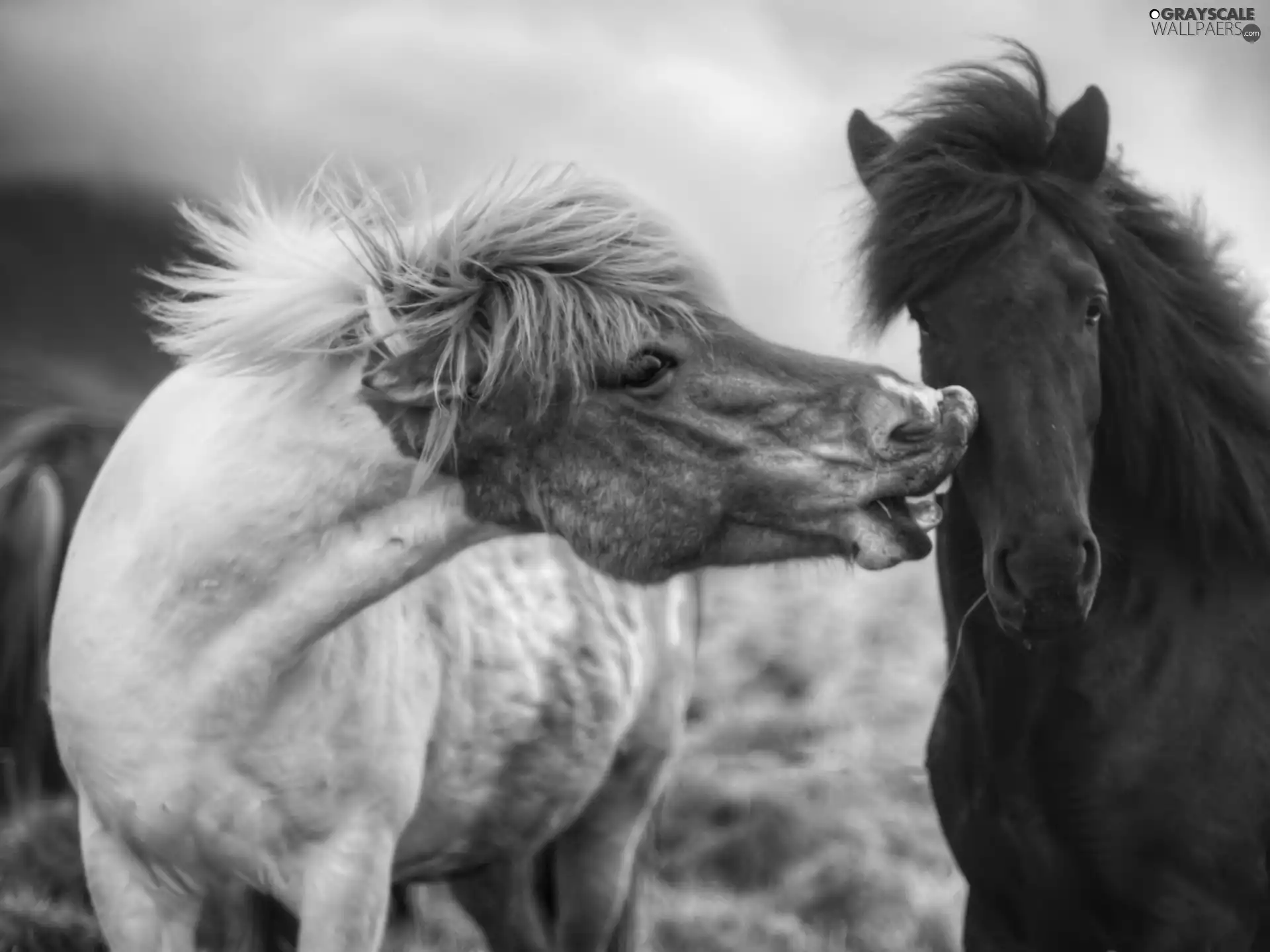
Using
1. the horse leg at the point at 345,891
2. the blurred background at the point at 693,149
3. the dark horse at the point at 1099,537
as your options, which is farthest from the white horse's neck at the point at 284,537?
the blurred background at the point at 693,149

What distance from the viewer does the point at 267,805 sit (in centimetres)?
215

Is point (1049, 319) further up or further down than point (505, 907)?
further up

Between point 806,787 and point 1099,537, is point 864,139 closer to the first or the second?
point 1099,537

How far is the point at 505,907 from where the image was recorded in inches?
127

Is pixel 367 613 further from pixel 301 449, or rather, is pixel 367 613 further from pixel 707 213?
pixel 707 213

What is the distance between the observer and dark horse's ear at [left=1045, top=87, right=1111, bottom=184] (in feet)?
8.27

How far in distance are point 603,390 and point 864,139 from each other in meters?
0.97

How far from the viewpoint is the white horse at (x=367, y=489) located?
6.65ft

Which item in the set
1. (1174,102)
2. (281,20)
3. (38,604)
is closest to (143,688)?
(38,604)

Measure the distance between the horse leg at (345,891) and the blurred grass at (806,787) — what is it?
138 centimetres

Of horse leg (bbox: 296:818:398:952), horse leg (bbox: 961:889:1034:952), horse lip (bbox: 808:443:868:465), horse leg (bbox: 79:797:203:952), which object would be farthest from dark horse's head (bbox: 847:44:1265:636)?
horse leg (bbox: 79:797:203:952)

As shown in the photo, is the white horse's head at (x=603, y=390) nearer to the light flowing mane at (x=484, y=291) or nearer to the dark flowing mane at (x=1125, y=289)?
the light flowing mane at (x=484, y=291)

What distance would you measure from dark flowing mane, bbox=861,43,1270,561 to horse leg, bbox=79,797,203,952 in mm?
1505

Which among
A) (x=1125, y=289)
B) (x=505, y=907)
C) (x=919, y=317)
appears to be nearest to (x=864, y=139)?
(x=919, y=317)
